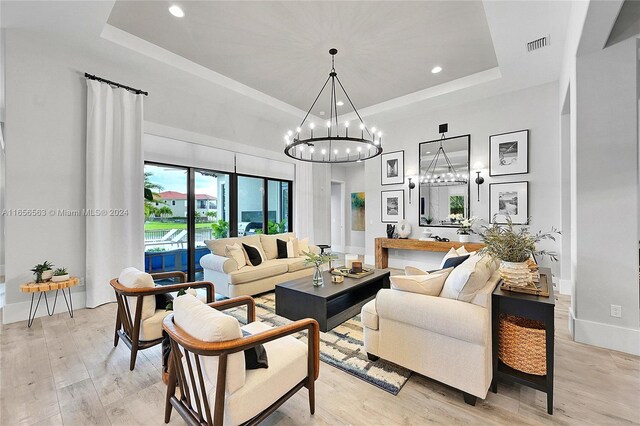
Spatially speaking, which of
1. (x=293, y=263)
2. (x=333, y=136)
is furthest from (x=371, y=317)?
(x=333, y=136)

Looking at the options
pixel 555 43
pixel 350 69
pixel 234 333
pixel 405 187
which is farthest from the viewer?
pixel 405 187

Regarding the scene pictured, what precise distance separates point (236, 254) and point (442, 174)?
4426 mm

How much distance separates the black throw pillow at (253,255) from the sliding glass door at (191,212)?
1.27 m

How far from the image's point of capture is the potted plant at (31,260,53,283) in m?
3.29

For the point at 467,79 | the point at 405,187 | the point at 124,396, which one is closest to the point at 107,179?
the point at 124,396

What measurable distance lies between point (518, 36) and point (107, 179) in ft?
19.0

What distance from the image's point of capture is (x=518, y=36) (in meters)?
3.42

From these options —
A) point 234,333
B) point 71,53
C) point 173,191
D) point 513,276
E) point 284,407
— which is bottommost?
point 284,407

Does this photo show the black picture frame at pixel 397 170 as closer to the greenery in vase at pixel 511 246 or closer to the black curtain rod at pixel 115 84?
the greenery in vase at pixel 511 246

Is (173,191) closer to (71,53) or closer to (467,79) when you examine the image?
(71,53)

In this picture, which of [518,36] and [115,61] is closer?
[518,36]

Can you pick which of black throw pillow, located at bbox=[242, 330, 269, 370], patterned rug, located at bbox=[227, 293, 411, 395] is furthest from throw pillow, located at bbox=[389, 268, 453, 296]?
black throw pillow, located at bbox=[242, 330, 269, 370]

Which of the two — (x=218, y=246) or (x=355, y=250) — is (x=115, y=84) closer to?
(x=218, y=246)

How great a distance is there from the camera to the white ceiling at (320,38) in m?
3.18
